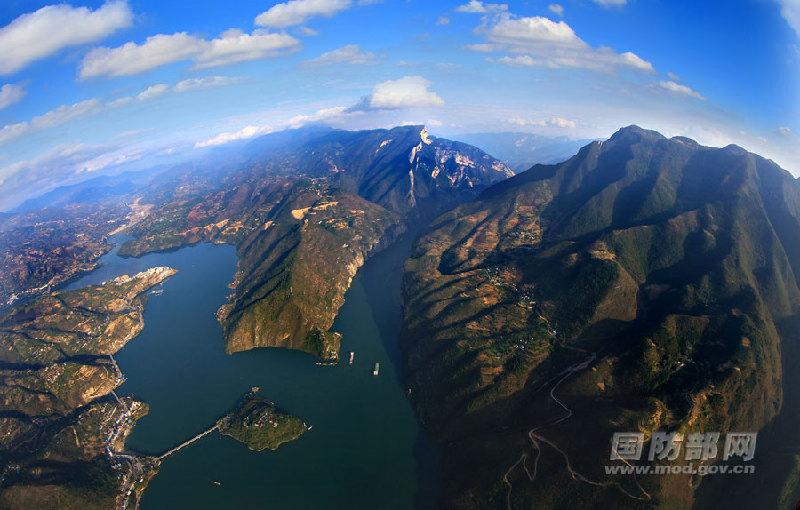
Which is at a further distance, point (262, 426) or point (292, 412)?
point (292, 412)

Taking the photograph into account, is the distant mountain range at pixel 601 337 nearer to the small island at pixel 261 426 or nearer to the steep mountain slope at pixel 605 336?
the steep mountain slope at pixel 605 336

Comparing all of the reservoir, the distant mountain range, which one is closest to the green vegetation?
the reservoir

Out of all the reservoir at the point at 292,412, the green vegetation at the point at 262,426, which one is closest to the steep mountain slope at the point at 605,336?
the reservoir at the point at 292,412

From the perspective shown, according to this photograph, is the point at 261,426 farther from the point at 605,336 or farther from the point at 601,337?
the point at 605,336

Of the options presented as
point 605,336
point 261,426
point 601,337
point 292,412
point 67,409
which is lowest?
point 67,409

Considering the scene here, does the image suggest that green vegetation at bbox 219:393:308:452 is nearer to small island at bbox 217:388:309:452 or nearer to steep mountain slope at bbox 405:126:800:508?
small island at bbox 217:388:309:452

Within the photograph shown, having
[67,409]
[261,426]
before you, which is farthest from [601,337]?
[67,409]
